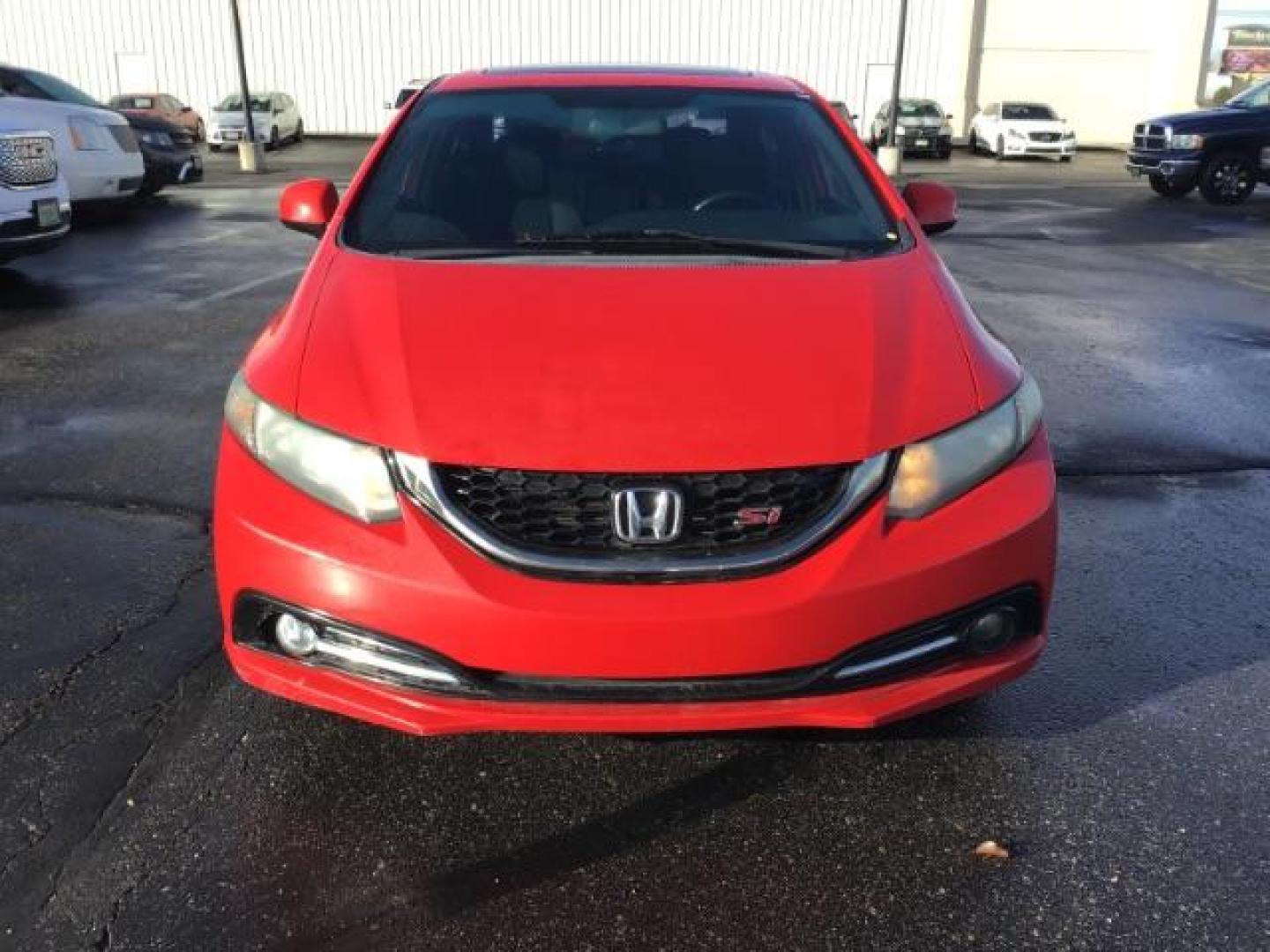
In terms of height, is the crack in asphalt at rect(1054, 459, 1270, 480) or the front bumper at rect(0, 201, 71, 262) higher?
the front bumper at rect(0, 201, 71, 262)

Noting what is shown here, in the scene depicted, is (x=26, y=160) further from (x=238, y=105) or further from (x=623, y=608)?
(x=238, y=105)

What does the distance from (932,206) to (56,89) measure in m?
11.7

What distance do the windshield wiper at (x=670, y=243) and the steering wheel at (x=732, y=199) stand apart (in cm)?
21

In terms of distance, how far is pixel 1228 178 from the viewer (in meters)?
17.4

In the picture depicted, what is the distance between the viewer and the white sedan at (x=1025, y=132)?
30.9 m

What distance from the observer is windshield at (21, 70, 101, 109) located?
465 inches

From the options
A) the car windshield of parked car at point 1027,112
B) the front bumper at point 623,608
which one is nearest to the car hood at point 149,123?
the front bumper at point 623,608

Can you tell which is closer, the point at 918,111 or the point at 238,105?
the point at 918,111

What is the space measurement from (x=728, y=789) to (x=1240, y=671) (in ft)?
5.26

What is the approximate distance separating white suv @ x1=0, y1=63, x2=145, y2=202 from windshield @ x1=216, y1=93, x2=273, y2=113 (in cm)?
2015

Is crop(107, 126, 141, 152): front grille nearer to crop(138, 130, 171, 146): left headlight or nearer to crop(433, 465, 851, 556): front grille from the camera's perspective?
crop(138, 130, 171, 146): left headlight

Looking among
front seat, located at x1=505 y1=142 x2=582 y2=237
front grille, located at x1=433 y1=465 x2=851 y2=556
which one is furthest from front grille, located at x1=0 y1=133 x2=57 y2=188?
front grille, located at x1=433 y1=465 x2=851 y2=556

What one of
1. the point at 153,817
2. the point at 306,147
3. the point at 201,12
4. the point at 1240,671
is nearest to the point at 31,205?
the point at 153,817

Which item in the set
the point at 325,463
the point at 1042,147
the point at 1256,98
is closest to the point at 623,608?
the point at 325,463
